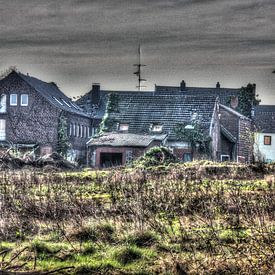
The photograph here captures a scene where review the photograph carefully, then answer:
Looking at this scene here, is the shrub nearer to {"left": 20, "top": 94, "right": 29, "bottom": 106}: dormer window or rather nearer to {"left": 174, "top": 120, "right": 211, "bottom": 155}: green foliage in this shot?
{"left": 174, "top": 120, "right": 211, "bottom": 155}: green foliage

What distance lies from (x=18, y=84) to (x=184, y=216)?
169 ft

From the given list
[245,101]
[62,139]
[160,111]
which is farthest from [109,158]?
[245,101]

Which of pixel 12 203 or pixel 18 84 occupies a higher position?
pixel 18 84

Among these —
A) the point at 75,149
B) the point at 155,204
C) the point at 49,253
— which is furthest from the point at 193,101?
the point at 49,253

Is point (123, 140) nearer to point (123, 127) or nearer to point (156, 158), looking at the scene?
point (123, 127)

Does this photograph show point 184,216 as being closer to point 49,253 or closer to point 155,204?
point 155,204

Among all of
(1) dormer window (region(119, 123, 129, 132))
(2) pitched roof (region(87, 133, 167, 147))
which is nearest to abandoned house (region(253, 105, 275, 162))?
(1) dormer window (region(119, 123, 129, 132))

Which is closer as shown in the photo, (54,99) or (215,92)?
(54,99)

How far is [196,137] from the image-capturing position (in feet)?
206

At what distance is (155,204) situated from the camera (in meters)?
18.0

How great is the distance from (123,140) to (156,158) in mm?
12412

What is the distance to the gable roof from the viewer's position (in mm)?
64750

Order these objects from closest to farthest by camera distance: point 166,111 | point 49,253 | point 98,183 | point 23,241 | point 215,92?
point 49,253 < point 23,241 < point 98,183 < point 166,111 < point 215,92

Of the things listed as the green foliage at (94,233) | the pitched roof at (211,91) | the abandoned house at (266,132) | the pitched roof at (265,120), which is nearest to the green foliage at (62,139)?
the pitched roof at (211,91)
